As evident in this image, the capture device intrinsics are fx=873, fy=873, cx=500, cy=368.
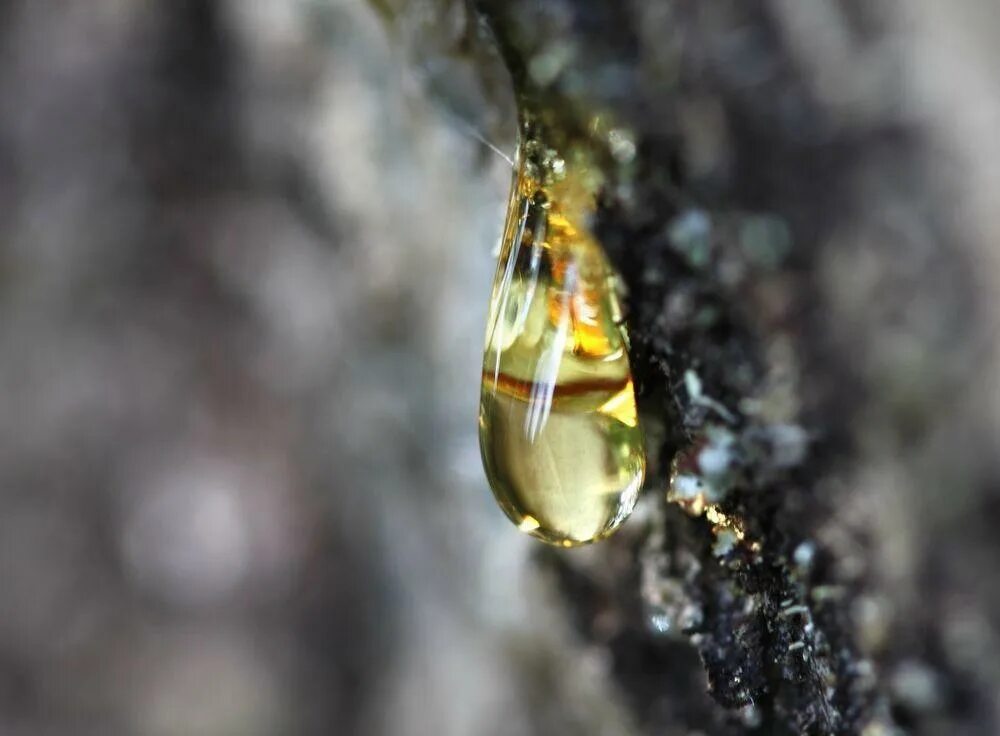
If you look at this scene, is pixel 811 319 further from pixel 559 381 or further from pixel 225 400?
pixel 225 400

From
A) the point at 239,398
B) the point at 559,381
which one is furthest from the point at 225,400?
the point at 559,381

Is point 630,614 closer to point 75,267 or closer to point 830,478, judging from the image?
point 830,478

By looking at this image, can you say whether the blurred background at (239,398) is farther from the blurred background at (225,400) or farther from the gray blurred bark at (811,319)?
the gray blurred bark at (811,319)

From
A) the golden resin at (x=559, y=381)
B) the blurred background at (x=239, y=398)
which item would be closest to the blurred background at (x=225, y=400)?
the blurred background at (x=239, y=398)

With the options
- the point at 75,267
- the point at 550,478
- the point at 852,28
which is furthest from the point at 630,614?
the point at 75,267

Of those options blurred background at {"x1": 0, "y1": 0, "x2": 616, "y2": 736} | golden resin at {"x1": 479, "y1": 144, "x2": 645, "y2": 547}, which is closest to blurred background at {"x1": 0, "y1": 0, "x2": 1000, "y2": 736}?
blurred background at {"x1": 0, "y1": 0, "x2": 616, "y2": 736}
